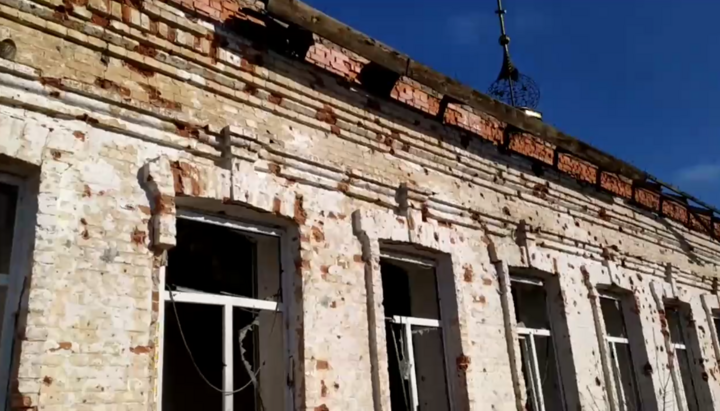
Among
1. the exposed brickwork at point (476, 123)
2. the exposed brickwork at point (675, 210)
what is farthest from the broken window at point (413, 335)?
the exposed brickwork at point (675, 210)

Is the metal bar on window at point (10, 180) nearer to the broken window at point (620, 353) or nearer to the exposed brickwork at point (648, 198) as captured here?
the broken window at point (620, 353)

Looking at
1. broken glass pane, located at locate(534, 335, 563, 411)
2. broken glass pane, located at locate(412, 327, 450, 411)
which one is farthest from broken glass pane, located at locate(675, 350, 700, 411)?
broken glass pane, located at locate(412, 327, 450, 411)

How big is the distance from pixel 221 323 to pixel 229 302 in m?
0.15

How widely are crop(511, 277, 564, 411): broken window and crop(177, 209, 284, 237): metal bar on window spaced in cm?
326

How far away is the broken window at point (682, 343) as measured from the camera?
30.4ft

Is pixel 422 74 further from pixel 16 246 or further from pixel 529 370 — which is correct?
pixel 16 246

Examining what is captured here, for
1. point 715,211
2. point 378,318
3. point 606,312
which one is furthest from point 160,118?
point 715,211

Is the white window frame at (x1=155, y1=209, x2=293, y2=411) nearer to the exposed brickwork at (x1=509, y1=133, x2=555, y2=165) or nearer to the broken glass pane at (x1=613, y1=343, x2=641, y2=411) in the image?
the exposed brickwork at (x1=509, y1=133, x2=555, y2=165)

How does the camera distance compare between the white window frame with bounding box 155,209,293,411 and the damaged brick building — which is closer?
the damaged brick building

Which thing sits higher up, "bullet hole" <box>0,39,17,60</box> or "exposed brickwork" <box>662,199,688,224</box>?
"exposed brickwork" <box>662,199,688,224</box>

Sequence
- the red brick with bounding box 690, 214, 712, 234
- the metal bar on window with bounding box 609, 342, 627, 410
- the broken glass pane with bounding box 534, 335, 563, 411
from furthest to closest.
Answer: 1. the red brick with bounding box 690, 214, 712, 234
2. the metal bar on window with bounding box 609, 342, 627, 410
3. the broken glass pane with bounding box 534, 335, 563, 411

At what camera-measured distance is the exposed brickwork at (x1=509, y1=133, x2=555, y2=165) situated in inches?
291

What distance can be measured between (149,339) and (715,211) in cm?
1068

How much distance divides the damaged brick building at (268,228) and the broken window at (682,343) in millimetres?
2271
